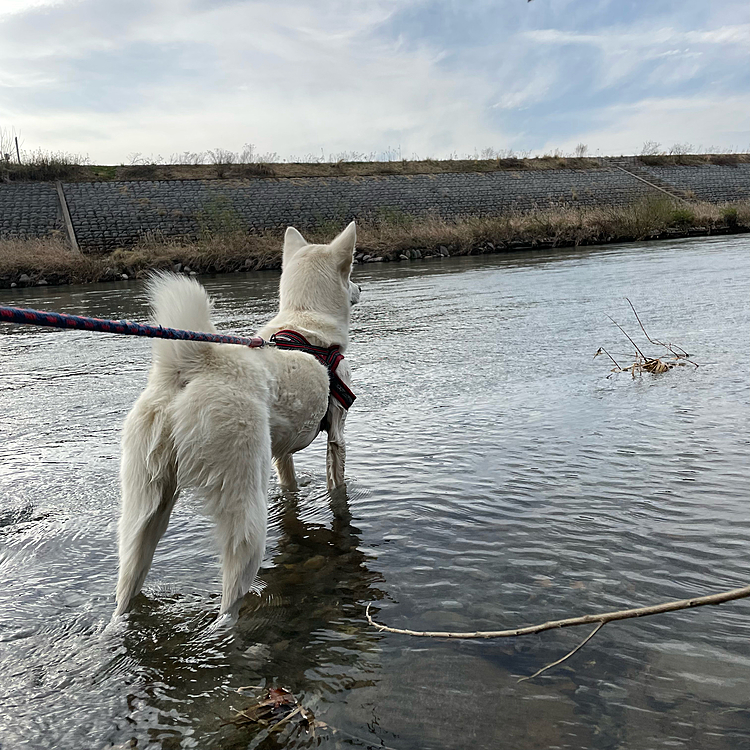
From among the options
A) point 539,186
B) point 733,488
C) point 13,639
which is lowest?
point 13,639

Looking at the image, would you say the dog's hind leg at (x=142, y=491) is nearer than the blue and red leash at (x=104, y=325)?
No

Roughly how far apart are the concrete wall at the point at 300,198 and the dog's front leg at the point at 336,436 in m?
29.8

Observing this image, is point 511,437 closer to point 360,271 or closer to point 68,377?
point 68,377

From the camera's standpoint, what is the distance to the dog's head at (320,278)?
472cm

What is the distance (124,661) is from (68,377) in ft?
23.6

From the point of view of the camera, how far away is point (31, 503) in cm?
474

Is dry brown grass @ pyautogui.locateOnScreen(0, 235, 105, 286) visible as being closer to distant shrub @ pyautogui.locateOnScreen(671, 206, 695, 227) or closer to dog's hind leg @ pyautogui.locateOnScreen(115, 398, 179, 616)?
dog's hind leg @ pyautogui.locateOnScreen(115, 398, 179, 616)

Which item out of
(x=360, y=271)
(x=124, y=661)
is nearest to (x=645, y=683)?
(x=124, y=661)

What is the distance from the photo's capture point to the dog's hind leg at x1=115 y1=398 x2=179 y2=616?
Result: 306 cm

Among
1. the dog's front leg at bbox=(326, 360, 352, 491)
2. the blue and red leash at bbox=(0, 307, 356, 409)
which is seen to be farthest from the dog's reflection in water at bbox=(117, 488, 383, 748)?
the blue and red leash at bbox=(0, 307, 356, 409)

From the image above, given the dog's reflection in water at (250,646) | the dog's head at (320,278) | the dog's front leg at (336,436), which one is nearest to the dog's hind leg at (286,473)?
the dog's front leg at (336,436)

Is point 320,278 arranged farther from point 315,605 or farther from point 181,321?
point 315,605

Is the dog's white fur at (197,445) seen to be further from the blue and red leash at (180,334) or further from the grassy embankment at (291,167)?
the grassy embankment at (291,167)

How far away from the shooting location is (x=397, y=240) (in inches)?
1204
